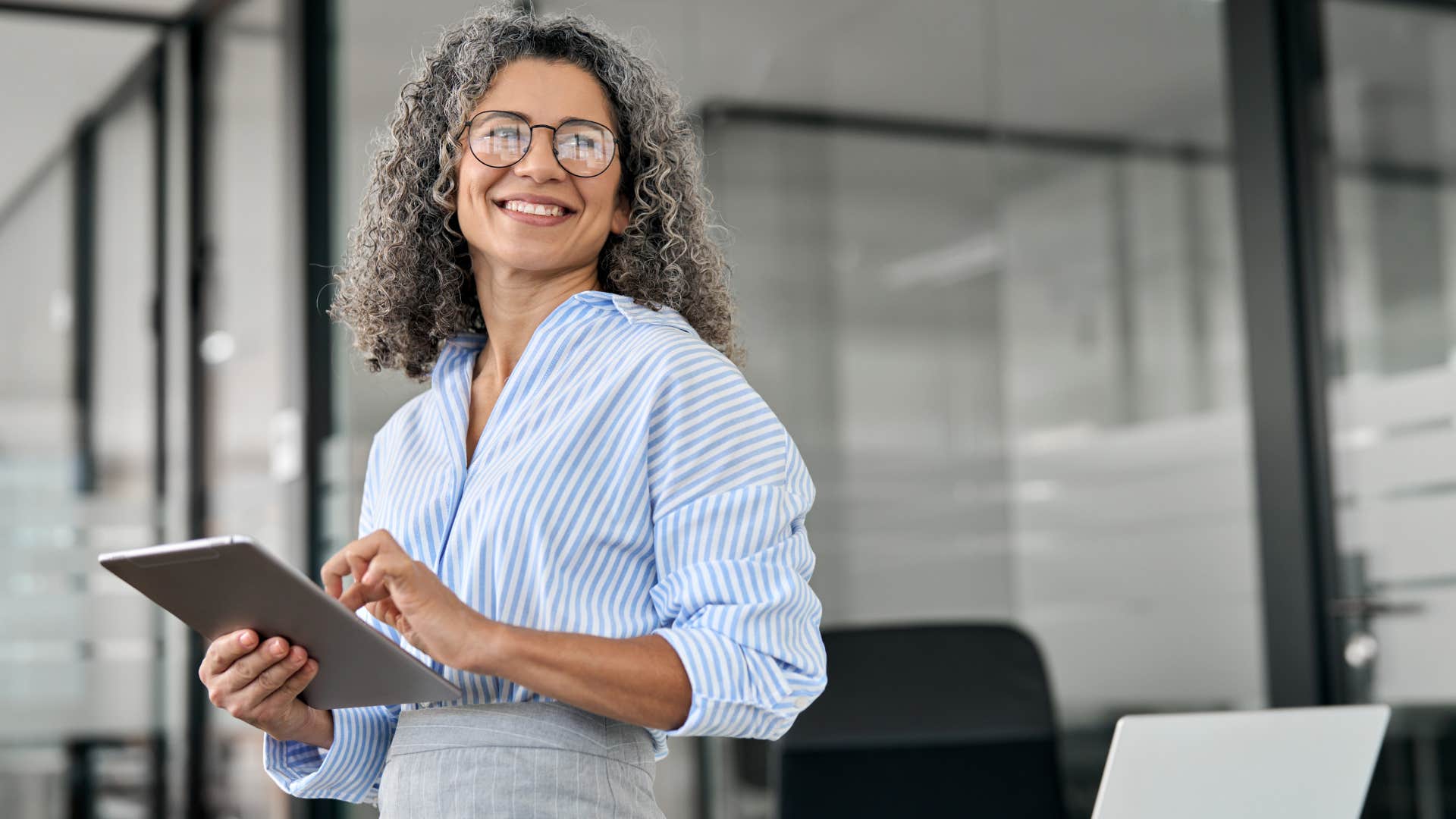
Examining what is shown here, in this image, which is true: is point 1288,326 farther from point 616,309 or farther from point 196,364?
point 196,364

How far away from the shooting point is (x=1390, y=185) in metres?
2.66

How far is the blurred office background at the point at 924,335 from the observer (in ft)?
8.80

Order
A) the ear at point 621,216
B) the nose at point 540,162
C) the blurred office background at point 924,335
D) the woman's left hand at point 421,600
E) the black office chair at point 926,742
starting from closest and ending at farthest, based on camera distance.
Result: the woman's left hand at point 421,600 → the nose at point 540,162 → the ear at point 621,216 → the black office chair at point 926,742 → the blurred office background at point 924,335

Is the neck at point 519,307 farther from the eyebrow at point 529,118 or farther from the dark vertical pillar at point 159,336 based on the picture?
the dark vertical pillar at point 159,336

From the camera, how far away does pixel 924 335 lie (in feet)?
12.1

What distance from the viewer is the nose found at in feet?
4.20

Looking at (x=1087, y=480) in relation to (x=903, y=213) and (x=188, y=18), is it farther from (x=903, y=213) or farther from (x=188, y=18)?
(x=188, y=18)

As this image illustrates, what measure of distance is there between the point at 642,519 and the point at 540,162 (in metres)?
0.30

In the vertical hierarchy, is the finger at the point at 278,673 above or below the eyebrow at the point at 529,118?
below

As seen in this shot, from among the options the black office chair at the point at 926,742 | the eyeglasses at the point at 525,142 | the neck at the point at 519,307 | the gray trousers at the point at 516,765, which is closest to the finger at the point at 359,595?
the gray trousers at the point at 516,765

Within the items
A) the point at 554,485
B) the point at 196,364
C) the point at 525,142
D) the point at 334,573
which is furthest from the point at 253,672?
the point at 196,364

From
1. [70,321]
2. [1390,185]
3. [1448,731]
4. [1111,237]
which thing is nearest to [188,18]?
[70,321]

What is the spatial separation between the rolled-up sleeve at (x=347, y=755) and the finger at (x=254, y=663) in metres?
0.15

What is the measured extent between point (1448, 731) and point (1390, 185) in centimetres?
89
